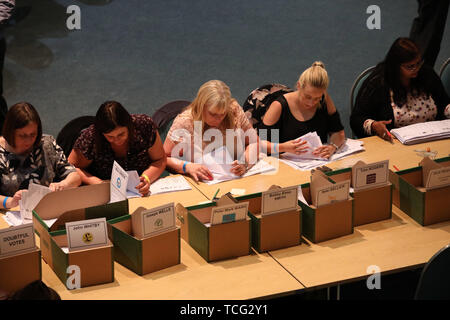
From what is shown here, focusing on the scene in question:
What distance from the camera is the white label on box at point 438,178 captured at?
353 centimetres

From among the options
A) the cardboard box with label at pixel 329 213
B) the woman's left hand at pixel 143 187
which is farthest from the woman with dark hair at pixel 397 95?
the woman's left hand at pixel 143 187

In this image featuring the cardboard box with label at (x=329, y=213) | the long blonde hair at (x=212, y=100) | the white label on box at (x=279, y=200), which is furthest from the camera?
the long blonde hair at (x=212, y=100)

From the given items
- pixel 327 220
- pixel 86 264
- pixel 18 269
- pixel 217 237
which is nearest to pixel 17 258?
pixel 18 269

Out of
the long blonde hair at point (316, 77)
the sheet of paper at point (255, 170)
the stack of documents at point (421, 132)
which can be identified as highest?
the long blonde hair at point (316, 77)

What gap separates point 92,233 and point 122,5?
6.55 metres

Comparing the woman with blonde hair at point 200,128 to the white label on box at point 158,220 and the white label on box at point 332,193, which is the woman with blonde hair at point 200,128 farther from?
the white label on box at point 158,220

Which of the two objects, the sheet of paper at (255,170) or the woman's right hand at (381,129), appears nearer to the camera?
the sheet of paper at (255,170)

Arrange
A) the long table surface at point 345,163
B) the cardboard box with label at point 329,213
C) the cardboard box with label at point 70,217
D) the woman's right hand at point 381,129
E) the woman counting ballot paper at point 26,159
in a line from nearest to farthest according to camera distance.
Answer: the cardboard box with label at point 70,217 < the cardboard box with label at point 329,213 < the woman counting ballot paper at point 26,159 < the long table surface at point 345,163 < the woman's right hand at point 381,129

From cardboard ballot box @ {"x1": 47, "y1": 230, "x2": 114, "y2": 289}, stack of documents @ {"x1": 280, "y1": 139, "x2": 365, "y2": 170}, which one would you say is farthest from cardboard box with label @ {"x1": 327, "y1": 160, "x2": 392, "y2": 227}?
cardboard ballot box @ {"x1": 47, "y1": 230, "x2": 114, "y2": 289}

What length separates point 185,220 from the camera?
337cm

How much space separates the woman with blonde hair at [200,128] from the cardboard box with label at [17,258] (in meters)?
1.34

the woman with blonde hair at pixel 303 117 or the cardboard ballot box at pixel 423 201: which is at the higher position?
the woman with blonde hair at pixel 303 117

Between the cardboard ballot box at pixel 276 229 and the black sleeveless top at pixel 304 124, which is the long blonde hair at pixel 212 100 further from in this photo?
the cardboard ballot box at pixel 276 229

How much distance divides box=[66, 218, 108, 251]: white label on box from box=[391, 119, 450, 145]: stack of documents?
244 centimetres
